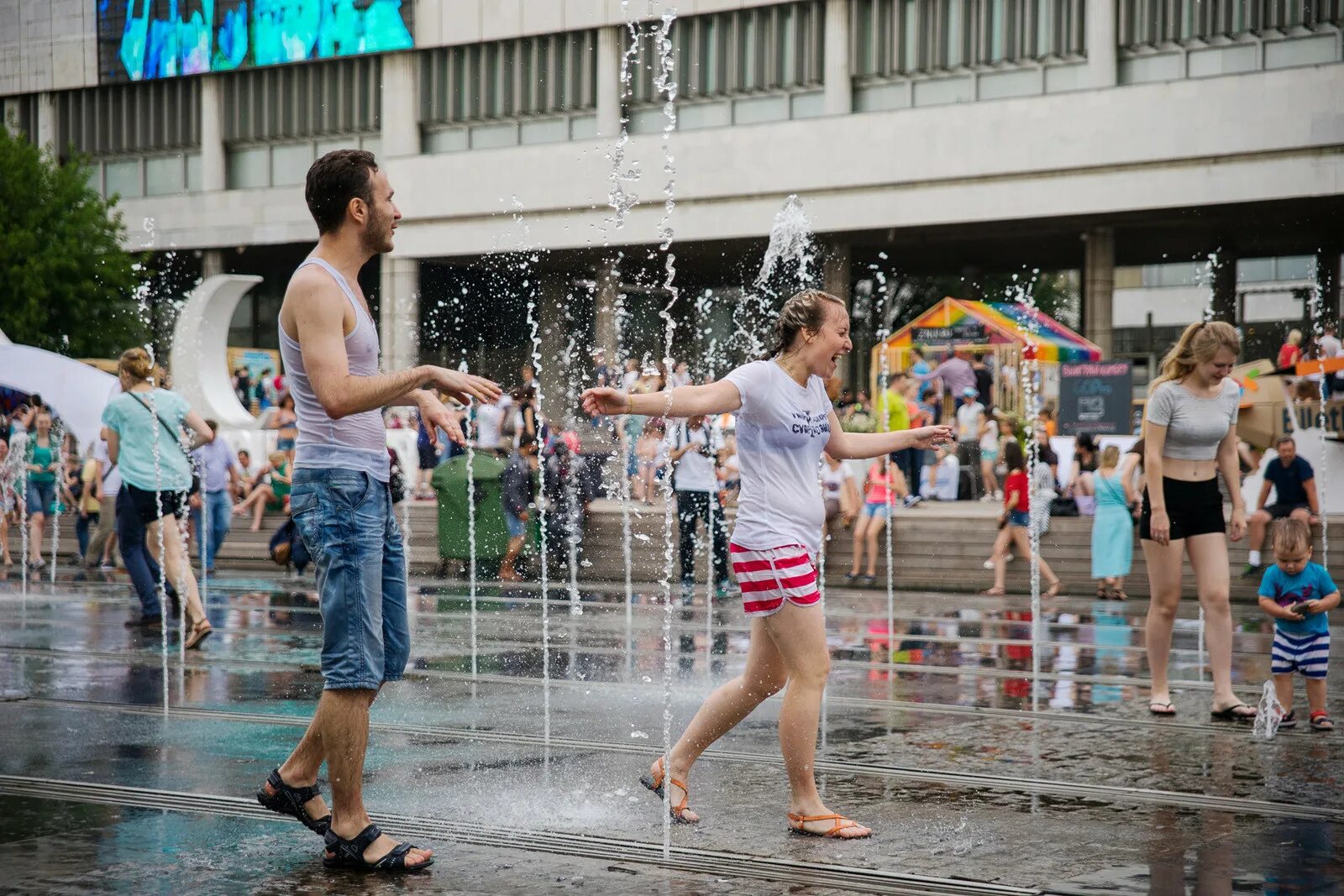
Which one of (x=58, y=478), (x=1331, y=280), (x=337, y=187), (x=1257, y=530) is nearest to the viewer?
(x=337, y=187)

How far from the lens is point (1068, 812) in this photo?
5.66 metres

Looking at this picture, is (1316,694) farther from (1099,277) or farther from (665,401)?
(1099,277)

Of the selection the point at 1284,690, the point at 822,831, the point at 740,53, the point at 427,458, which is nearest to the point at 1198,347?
the point at 1284,690

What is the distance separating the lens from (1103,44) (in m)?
34.0

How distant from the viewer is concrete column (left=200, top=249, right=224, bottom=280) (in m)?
47.9

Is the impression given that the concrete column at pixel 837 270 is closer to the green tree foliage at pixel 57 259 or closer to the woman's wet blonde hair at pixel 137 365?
the green tree foliage at pixel 57 259

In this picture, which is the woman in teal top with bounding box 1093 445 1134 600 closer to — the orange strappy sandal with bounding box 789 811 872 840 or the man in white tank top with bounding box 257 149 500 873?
the orange strappy sandal with bounding box 789 811 872 840

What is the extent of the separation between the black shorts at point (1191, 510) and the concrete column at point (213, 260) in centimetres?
4290

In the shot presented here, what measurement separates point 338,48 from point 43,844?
4130 cm

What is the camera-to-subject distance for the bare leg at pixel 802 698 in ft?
17.4

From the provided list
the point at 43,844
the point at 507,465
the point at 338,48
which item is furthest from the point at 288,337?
the point at 338,48

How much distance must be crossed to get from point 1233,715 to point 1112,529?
8484 millimetres

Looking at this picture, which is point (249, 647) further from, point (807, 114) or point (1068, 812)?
point (807, 114)

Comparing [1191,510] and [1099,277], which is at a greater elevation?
[1099,277]
